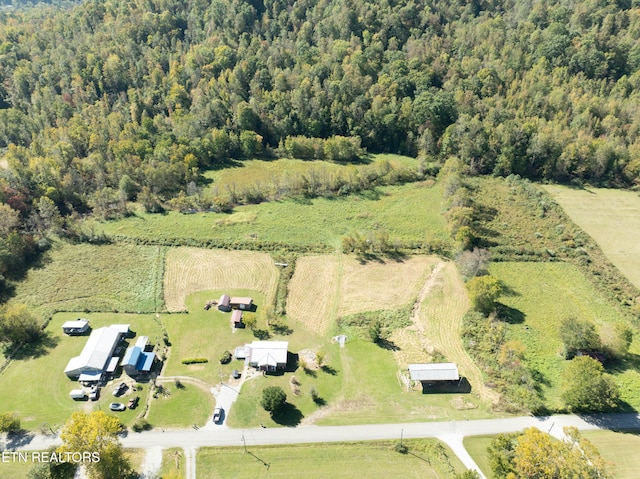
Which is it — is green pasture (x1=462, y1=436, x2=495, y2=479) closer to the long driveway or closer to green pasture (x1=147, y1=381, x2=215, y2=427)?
the long driveway

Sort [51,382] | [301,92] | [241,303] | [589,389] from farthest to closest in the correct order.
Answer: [301,92]
[241,303]
[51,382]
[589,389]

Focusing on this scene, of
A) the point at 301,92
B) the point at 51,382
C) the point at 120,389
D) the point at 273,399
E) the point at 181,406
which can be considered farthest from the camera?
the point at 301,92

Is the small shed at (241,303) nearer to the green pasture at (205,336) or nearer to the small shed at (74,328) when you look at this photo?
the green pasture at (205,336)

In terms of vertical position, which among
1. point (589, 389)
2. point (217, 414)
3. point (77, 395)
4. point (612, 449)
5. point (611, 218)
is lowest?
point (77, 395)

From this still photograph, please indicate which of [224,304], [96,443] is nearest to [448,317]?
[224,304]

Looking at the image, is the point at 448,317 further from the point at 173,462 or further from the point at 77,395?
the point at 77,395

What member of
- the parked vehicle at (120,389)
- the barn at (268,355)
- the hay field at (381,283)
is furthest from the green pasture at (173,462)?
the hay field at (381,283)
